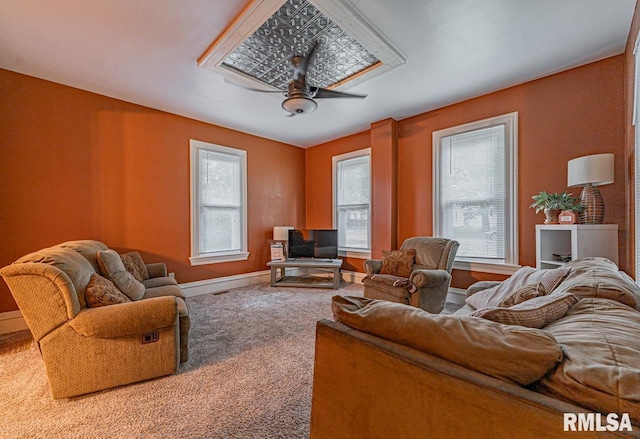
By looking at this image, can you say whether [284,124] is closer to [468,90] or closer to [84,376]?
[468,90]

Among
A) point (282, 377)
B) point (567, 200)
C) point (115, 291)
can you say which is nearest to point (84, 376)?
point (115, 291)

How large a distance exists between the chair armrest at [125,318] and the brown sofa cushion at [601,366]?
2106 mm

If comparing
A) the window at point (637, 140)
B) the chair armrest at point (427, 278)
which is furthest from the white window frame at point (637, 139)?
the chair armrest at point (427, 278)

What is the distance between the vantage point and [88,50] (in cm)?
251

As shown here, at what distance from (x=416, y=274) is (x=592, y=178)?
69.9 inches

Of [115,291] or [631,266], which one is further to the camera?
[631,266]

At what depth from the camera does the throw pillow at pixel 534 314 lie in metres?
1.04

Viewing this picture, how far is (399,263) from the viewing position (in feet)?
11.6

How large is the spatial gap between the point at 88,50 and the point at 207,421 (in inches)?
130

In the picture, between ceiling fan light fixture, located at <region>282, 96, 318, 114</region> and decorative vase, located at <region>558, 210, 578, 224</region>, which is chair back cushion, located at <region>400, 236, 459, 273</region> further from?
ceiling fan light fixture, located at <region>282, 96, 318, 114</region>

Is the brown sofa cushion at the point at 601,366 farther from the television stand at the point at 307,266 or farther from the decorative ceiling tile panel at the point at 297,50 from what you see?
the television stand at the point at 307,266

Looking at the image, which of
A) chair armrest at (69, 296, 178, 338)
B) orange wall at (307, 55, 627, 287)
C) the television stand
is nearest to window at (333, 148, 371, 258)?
the television stand

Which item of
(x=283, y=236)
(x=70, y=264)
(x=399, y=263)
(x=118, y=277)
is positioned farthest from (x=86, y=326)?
(x=283, y=236)

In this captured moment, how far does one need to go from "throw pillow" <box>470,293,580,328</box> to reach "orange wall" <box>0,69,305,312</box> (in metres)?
4.05
